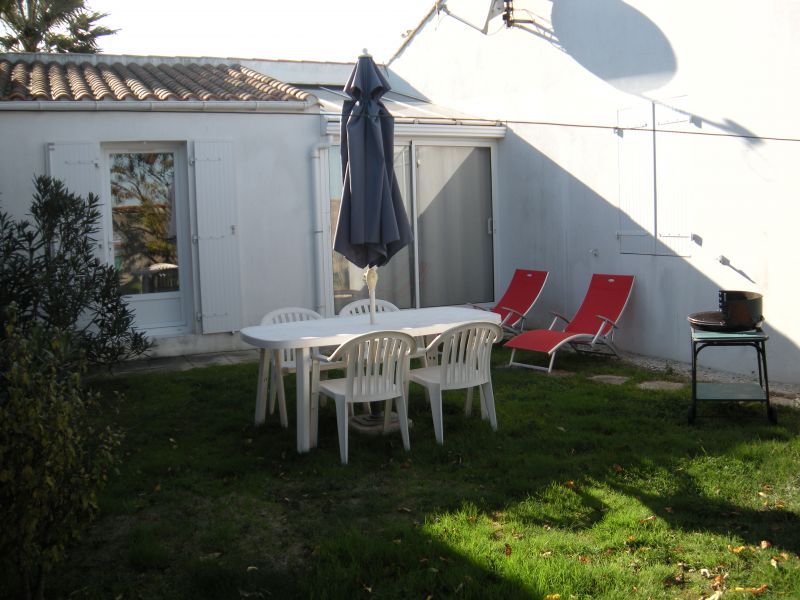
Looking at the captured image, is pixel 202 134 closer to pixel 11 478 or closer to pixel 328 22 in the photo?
pixel 11 478

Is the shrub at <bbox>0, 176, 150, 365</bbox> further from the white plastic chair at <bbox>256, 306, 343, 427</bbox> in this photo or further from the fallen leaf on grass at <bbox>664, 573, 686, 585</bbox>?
the fallen leaf on grass at <bbox>664, 573, 686, 585</bbox>

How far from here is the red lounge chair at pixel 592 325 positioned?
348 inches

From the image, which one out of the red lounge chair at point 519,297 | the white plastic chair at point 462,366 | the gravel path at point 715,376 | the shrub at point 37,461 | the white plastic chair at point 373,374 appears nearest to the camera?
the shrub at point 37,461

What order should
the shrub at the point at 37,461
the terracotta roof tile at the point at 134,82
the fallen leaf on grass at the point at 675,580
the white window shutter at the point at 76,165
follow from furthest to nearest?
the terracotta roof tile at the point at 134,82 → the white window shutter at the point at 76,165 → the fallen leaf on grass at the point at 675,580 → the shrub at the point at 37,461

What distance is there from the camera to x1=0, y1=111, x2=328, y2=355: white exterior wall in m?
9.96

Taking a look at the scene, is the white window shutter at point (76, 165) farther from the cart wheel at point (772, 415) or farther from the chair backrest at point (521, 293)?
the cart wheel at point (772, 415)

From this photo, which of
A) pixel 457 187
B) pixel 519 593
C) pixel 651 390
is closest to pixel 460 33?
pixel 457 187

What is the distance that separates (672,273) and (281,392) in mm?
4454

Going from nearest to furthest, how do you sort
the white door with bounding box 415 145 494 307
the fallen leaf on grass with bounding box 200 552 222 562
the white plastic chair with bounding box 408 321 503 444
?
the fallen leaf on grass with bounding box 200 552 222 562 → the white plastic chair with bounding box 408 321 503 444 → the white door with bounding box 415 145 494 307

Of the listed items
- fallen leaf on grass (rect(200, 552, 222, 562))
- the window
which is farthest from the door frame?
fallen leaf on grass (rect(200, 552, 222, 562))

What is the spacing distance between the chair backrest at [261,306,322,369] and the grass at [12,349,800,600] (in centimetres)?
57

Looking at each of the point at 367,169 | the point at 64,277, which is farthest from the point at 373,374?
the point at 64,277

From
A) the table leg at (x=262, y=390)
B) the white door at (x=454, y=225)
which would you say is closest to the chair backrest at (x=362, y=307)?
the table leg at (x=262, y=390)

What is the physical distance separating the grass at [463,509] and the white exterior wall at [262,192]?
3347 millimetres
